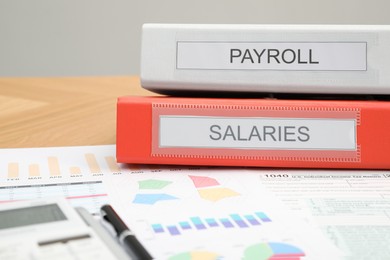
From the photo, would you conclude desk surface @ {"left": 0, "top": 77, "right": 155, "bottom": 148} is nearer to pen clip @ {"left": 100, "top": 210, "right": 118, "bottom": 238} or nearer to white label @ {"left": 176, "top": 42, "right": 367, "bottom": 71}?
white label @ {"left": 176, "top": 42, "right": 367, "bottom": 71}

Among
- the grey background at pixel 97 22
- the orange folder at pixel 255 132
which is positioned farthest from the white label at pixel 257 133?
the grey background at pixel 97 22

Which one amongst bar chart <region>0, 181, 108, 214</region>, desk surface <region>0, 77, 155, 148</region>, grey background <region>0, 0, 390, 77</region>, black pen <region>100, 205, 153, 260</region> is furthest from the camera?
grey background <region>0, 0, 390, 77</region>

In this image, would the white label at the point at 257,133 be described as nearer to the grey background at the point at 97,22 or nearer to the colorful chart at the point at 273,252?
the colorful chart at the point at 273,252

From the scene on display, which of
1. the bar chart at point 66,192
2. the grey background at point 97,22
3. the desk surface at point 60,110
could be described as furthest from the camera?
the grey background at point 97,22

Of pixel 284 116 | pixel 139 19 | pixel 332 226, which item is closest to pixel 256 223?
pixel 332 226

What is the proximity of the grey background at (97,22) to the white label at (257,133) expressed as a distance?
1.35 meters

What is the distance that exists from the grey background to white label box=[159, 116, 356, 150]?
1.35m

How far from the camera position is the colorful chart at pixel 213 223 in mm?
399

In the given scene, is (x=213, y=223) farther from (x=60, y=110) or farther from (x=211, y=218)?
(x=60, y=110)

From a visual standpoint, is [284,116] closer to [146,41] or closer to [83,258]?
[146,41]

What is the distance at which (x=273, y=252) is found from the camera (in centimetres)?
36

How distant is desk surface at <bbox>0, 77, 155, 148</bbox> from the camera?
2.32ft

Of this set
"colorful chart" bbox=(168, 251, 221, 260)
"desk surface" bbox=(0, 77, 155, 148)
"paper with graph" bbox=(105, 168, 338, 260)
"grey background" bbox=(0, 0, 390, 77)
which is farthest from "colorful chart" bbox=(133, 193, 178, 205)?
"grey background" bbox=(0, 0, 390, 77)

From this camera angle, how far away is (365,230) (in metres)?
0.40
